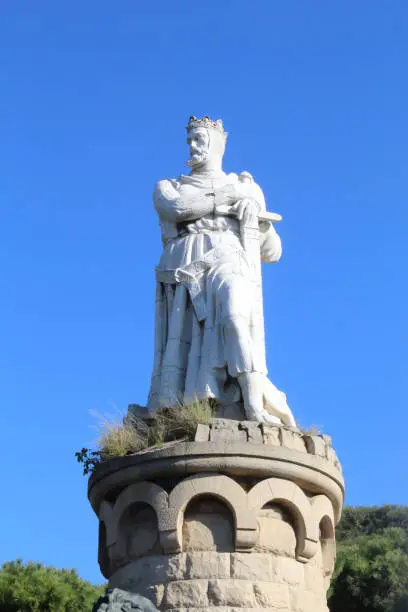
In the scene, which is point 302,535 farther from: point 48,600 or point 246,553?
point 48,600

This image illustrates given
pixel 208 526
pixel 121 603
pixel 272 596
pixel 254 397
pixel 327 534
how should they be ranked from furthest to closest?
pixel 327 534 < pixel 254 397 < pixel 208 526 < pixel 272 596 < pixel 121 603

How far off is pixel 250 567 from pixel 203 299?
3175 mm

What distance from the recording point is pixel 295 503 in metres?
10.3

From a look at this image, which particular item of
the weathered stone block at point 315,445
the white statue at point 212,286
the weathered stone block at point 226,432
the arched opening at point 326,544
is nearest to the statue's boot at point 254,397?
the white statue at point 212,286

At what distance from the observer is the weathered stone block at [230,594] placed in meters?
9.70

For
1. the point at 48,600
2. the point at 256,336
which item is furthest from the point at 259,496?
the point at 48,600

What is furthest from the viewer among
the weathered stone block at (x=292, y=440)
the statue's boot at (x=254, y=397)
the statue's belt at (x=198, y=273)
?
the statue's belt at (x=198, y=273)

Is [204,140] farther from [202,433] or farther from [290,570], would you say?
[290,570]

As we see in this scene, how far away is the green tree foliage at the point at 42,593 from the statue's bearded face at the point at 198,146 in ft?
37.9

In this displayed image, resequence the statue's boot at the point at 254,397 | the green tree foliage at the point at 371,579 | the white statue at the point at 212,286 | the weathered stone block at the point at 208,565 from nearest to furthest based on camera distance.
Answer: the weathered stone block at the point at 208,565, the statue's boot at the point at 254,397, the white statue at the point at 212,286, the green tree foliage at the point at 371,579

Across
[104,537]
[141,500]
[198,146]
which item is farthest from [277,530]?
[198,146]

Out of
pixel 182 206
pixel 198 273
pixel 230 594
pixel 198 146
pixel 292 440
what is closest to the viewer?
pixel 230 594

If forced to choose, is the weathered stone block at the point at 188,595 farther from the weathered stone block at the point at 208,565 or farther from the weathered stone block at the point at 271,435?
the weathered stone block at the point at 271,435

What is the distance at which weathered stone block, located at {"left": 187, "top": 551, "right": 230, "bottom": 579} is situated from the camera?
32.2ft
